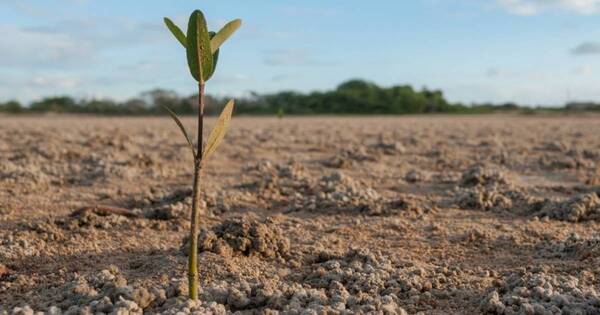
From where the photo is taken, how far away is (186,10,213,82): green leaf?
2.21 metres

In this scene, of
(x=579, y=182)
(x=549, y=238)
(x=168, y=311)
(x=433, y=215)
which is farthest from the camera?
(x=579, y=182)

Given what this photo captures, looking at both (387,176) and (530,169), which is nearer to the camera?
(387,176)

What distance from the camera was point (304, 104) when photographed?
97.1 ft

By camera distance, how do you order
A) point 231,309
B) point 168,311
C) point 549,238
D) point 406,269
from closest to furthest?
point 168,311, point 231,309, point 406,269, point 549,238

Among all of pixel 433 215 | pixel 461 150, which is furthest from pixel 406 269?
pixel 461 150

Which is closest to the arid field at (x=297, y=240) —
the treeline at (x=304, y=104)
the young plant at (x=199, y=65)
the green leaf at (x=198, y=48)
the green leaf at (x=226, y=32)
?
the young plant at (x=199, y=65)

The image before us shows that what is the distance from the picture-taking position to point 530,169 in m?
7.12

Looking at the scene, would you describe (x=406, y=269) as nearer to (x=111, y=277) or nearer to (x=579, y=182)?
(x=111, y=277)

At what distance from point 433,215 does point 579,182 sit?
8.04 ft

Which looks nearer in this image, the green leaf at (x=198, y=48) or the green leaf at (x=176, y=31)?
the green leaf at (x=198, y=48)

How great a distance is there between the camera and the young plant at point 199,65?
7.26 feet

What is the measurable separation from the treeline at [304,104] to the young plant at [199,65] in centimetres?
2412

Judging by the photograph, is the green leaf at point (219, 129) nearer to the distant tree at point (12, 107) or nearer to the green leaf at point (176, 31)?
the green leaf at point (176, 31)

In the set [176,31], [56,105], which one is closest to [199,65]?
[176,31]
